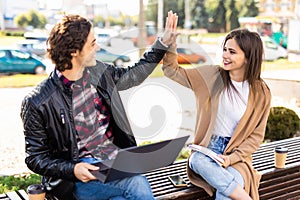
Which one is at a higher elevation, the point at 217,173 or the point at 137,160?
the point at 137,160

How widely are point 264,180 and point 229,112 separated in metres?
0.70

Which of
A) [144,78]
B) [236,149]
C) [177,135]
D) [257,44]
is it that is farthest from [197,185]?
[257,44]

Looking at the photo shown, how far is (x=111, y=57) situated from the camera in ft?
7.74

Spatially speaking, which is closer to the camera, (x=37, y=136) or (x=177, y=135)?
(x=37, y=136)

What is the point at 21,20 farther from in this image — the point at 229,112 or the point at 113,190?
the point at 113,190

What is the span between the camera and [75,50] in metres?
2.04

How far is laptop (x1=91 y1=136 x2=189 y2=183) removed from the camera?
1.94m

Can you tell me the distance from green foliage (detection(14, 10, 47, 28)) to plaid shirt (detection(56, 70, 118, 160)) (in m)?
24.3

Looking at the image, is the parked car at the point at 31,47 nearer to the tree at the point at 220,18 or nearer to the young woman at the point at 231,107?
the young woman at the point at 231,107

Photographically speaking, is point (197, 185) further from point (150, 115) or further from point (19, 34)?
point (19, 34)

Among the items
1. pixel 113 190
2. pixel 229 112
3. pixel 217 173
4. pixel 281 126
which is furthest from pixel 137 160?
pixel 281 126

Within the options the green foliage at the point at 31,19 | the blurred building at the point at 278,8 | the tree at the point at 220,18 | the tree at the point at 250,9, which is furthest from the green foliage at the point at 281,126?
the tree at the point at 220,18

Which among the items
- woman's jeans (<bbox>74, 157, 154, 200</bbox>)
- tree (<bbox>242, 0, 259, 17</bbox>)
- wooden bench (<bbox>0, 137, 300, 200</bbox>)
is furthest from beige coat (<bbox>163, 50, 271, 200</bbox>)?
tree (<bbox>242, 0, 259, 17</bbox>)

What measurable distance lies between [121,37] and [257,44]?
2.88 ft
